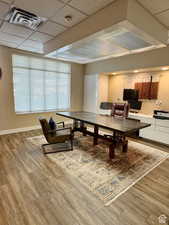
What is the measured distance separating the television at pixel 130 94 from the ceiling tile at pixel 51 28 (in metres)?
3.06

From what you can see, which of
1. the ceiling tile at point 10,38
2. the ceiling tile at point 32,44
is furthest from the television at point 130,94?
the ceiling tile at point 10,38

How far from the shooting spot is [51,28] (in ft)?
9.41

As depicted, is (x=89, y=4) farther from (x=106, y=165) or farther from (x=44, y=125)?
(x=106, y=165)

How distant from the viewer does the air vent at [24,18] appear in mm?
2270

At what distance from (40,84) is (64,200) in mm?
4100

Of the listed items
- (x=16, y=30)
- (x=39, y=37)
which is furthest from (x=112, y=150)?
(x=16, y=30)

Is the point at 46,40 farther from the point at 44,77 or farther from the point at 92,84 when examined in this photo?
the point at 92,84

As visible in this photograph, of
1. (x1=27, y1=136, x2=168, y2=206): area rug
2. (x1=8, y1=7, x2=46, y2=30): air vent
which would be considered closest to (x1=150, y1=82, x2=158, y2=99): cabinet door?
(x1=27, y1=136, x2=168, y2=206): area rug

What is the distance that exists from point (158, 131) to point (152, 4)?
10.0 feet

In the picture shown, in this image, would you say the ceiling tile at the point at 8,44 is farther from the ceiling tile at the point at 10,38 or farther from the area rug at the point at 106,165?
the area rug at the point at 106,165

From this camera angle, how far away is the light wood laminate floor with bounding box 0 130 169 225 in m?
1.51

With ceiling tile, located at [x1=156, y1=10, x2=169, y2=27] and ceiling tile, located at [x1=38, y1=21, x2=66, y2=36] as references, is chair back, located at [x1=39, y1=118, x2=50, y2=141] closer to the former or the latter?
ceiling tile, located at [x1=38, y1=21, x2=66, y2=36]

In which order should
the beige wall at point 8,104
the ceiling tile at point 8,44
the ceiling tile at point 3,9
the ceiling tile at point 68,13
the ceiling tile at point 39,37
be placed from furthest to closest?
the beige wall at point 8,104 → the ceiling tile at point 8,44 → the ceiling tile at point 39,37 → the ceiling tile at point 68,13 → the ceiling tile at point 3,9

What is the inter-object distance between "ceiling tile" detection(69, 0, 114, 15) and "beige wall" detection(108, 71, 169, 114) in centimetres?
307
